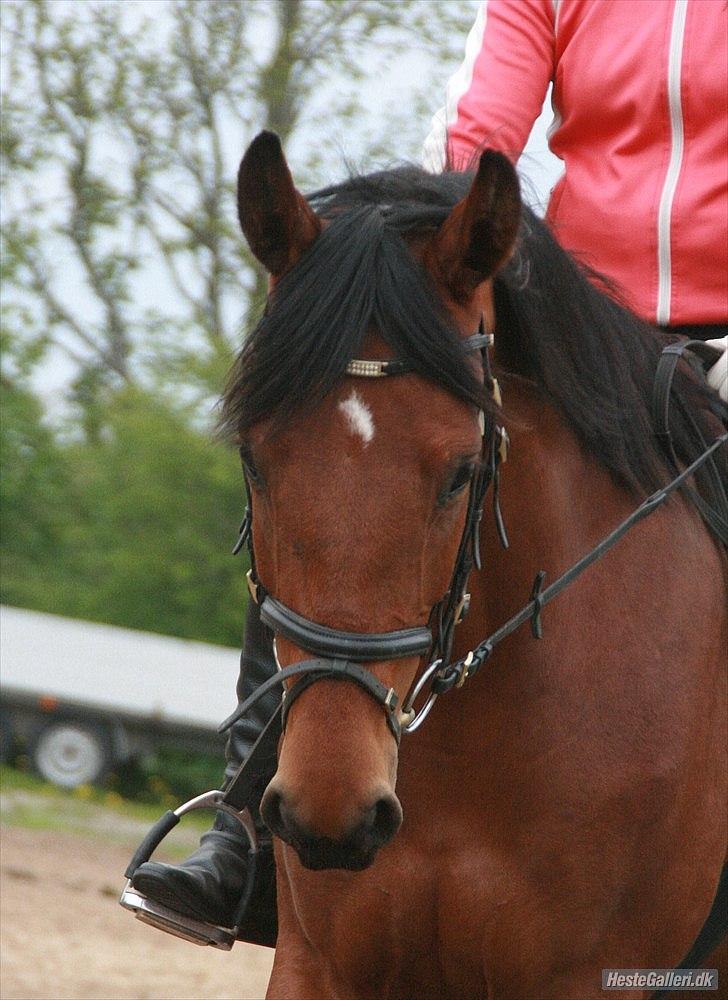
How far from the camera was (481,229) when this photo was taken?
2.72 m

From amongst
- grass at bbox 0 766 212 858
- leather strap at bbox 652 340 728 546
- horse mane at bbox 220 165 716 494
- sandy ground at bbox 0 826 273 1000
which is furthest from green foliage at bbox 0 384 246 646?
horse mane at bbox 220 165 716 494

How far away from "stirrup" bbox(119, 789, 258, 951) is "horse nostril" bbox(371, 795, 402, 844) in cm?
102

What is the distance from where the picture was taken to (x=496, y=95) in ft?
12.7

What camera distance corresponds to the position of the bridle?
8.10ft

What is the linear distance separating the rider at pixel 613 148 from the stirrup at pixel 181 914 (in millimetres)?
24

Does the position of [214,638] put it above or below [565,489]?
below

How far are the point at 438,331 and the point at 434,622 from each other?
0.51 metres

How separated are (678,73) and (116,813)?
11.5 m

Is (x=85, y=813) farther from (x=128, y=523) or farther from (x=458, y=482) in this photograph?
(x=458, y=482)

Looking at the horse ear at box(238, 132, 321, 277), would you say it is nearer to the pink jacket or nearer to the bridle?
the bridle

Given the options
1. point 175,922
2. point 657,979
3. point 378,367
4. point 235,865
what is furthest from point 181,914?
point 378,367

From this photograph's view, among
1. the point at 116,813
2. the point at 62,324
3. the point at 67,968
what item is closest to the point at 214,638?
the point at 116,813

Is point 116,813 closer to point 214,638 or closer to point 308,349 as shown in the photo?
point 214,638

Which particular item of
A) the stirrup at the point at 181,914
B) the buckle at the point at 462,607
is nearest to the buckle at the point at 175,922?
the stirrup at the point at 181,914
